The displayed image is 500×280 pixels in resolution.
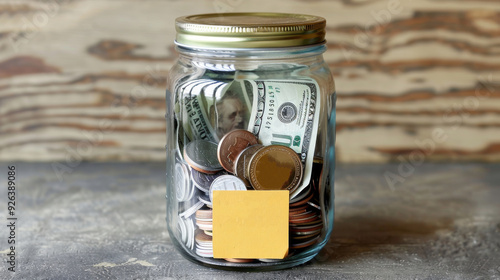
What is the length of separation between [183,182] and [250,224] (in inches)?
4.7

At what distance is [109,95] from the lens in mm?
1455

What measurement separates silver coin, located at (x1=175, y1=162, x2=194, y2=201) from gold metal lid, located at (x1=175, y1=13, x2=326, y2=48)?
182 mm

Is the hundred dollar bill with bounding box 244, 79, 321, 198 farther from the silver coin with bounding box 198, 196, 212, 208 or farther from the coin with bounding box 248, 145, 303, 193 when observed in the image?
the silver coin with bounding box 198, 196, 212, 208

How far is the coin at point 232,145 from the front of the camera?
2.85 feet

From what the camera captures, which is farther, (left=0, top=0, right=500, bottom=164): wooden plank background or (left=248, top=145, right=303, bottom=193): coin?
(left=0, top=0, right=500, bottom=164): wooden plank background

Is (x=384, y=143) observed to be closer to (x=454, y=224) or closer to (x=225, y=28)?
(x=454, y=224)

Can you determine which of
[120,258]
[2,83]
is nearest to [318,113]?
[120,258]

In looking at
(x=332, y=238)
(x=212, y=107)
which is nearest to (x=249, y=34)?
(x=212, y=107)

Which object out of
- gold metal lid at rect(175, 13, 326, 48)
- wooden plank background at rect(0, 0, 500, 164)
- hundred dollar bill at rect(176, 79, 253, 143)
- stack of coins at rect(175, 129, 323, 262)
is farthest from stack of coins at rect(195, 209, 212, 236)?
wooden plank background at rect(0, 0, 500, 164)

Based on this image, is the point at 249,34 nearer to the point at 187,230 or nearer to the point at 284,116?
the point at 284,116

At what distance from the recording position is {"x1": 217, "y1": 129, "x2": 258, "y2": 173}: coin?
0.87 metres

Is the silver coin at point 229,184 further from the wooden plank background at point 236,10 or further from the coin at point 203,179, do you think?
the wooden plank background at point 236,10

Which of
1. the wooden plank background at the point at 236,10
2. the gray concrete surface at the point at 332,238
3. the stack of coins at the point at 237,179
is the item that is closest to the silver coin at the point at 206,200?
the stack of coins at the point at 237,179

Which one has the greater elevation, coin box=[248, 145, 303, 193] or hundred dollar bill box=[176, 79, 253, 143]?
hundred dollar bill box=[176, 79, 253, 143]
